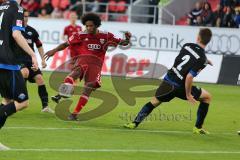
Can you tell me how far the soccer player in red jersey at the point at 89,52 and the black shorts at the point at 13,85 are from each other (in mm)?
3867

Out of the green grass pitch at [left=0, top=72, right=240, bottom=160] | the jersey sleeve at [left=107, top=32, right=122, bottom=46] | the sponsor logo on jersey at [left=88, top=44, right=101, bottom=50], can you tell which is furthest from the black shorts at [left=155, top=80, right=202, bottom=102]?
the sponsor logo on jersey at [left=88, top=44, right=101, bottom=50]

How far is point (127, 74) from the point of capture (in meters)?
26.2

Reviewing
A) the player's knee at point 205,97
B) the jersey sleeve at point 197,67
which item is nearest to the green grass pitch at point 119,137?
the player's knee at point 205,97

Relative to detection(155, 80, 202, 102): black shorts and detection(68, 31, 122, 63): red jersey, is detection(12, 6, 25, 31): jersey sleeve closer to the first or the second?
detection(155, 80, 202, 102): black shorts

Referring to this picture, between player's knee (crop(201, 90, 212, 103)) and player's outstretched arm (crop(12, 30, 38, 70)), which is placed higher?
player's outstretched arm (crop(12, 30, 38, 70))

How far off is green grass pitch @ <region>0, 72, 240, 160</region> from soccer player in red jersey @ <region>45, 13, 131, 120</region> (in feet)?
2.20

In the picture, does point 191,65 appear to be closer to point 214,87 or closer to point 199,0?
point 214,87

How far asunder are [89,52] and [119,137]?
2.88 m

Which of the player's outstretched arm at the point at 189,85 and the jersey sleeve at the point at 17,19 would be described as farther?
the player's outstretched arm at the point at 189,85

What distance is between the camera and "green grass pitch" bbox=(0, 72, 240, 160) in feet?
36.4

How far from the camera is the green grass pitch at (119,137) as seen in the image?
11.1m

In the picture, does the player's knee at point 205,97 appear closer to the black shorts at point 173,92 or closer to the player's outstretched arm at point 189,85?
the black shorts at point 173,92

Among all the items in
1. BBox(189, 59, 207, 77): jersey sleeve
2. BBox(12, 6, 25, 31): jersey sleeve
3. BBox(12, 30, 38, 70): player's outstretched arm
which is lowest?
BBox(189, 59, 207, 77): jersey sleeve

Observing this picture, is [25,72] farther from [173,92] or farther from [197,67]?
[197,67]
